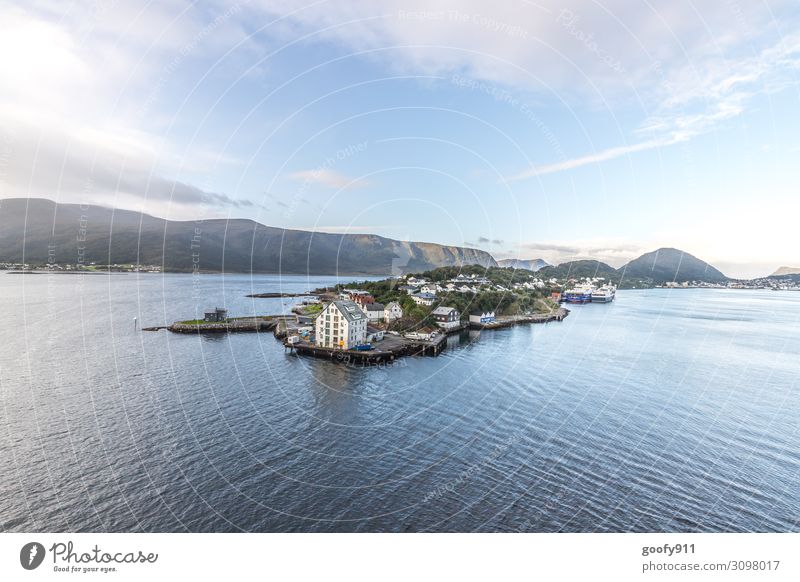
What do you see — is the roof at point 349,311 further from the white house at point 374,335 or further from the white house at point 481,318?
the white house at point 481,318

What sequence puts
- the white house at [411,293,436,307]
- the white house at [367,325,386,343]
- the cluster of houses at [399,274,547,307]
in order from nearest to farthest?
1. the white house at [367,325,386,343]
2. the white house at [411,293,436,307]
3. the cluster of houses at [399,274,547,307]

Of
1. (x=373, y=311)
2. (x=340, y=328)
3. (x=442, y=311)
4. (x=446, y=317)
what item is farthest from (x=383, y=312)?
(x=340, y=328)

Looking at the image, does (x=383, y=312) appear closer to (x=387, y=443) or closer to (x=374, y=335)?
(x=374, y=335)

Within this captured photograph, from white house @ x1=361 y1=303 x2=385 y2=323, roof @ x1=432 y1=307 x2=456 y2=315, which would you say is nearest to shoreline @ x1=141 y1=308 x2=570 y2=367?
roof @ x1=432 y1=307 x2=456 y2=315

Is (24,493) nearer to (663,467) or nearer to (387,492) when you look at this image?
(387,492)
